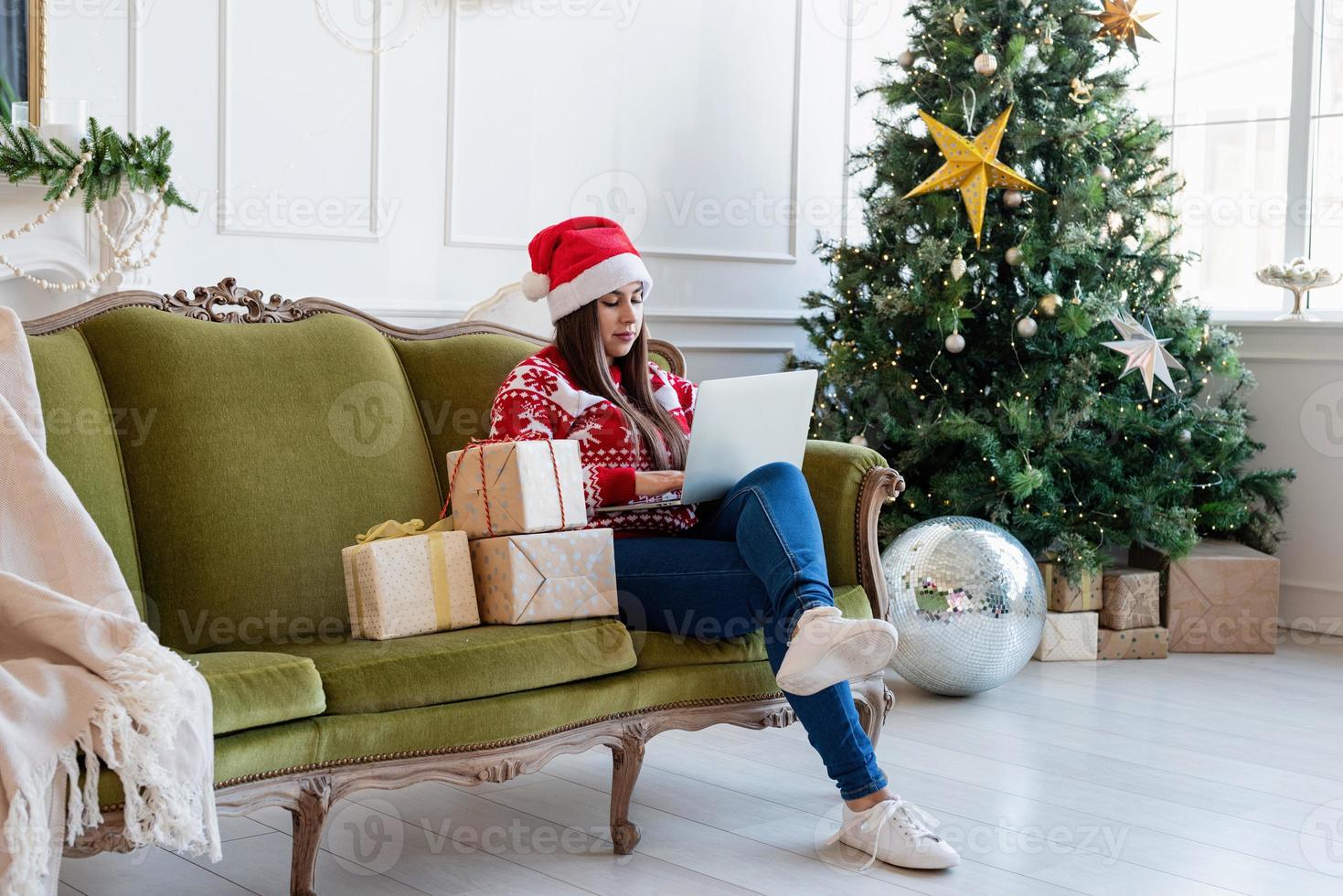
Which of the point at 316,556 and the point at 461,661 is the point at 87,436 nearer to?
the point at 316,556

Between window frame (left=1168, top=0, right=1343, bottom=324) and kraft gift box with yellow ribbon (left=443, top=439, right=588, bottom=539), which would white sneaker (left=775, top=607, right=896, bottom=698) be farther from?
window frame (left=1168, top=0, right=1343, bottom=324)

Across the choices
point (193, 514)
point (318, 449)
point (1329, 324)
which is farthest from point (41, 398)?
point (1329, 324)

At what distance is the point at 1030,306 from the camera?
3.74 metres

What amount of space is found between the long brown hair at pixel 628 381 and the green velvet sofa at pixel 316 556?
23cm

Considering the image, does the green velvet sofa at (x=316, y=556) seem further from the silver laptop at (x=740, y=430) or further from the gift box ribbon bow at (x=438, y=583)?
the silver laptop at (x=740, y=430)

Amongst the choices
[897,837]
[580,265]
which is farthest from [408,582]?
[897,837]

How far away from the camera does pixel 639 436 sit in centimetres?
262

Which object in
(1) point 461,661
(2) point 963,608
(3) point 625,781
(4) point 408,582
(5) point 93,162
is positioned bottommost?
(3) point 625,781

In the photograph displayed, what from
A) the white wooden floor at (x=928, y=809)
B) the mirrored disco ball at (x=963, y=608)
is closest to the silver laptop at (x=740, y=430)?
the white wooden floor at (x=928, y=809)

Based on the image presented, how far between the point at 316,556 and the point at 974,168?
2.17 meters

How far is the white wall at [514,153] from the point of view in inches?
124

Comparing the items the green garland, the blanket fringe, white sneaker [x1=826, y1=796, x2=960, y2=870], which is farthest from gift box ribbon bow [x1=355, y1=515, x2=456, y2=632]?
the green garland

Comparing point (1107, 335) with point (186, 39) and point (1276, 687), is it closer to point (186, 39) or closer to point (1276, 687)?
point (1276, 687)

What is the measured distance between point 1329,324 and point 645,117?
2175 mm
